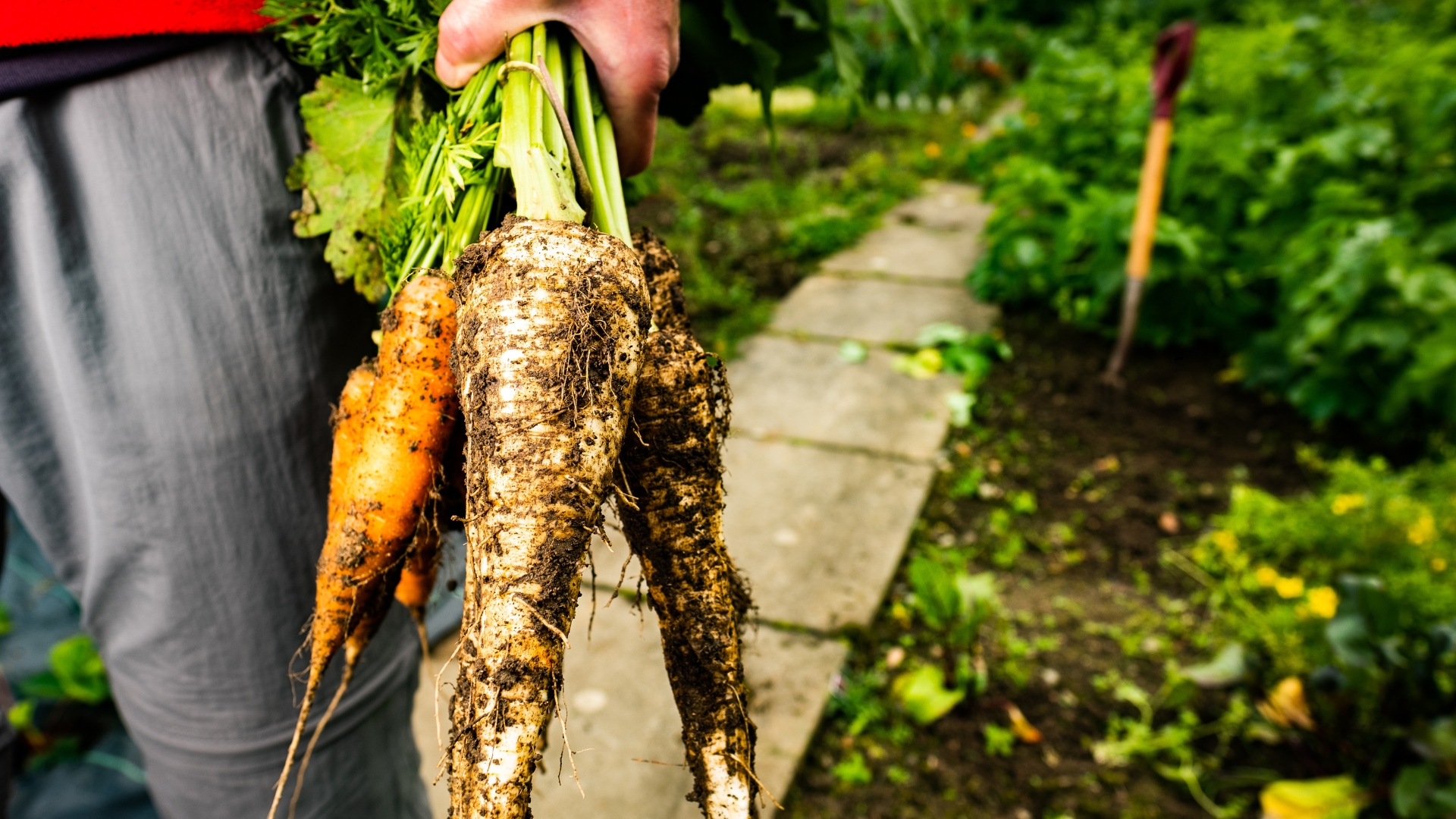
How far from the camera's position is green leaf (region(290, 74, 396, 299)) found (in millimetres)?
1141

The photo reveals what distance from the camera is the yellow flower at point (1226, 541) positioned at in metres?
2.59

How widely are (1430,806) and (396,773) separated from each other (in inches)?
78.6

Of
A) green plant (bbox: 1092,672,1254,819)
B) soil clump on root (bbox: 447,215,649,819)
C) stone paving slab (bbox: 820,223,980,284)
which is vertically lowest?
green plant (bbox: 1092,672,1254,819)

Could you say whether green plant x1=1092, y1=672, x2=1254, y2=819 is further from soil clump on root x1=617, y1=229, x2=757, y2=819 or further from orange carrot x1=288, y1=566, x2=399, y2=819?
orange carrot x1=288, y1=566, x2=399, y2=819

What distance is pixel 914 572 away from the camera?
2.20 meters

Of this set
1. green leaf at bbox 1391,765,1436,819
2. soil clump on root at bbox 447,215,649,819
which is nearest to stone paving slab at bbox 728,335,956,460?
green leaf at bbox 1391,765,1436,819

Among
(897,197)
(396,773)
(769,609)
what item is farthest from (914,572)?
(897,197)

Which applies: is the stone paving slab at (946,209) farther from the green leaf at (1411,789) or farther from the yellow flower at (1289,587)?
the green leaf at (1411,789)

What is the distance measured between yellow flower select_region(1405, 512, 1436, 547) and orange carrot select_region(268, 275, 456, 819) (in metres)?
2.56

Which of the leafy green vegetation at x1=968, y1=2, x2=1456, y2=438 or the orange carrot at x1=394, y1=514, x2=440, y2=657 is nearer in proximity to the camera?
the orange carrot at x1=394, y1=514, x2=440, y2=657

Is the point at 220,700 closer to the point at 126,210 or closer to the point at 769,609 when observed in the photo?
the point at 126,210

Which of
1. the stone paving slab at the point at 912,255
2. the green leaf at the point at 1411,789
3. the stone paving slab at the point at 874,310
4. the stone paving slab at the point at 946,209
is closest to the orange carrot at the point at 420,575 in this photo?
the green leaf at the point at 1411,789

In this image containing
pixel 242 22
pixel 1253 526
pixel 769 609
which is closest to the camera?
pixel 242 22

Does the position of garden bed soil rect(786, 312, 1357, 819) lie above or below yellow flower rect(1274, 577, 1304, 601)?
below
